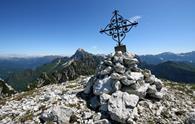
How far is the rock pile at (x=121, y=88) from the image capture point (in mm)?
18297

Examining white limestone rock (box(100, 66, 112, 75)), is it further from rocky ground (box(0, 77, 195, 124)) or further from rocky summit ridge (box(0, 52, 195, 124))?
rocky ground (box(0, 77, 195, 124))

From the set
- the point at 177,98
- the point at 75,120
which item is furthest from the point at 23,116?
the point at 177,98

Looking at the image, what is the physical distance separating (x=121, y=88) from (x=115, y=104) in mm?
3165

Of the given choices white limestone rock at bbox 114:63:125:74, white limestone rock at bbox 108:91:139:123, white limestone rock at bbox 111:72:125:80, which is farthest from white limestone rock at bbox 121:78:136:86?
white limestone rock at bbox 114:63:125:74

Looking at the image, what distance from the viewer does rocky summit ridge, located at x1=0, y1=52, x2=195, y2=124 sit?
17984mm

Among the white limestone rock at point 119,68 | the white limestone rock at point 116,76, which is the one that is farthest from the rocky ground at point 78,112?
the white limestone rock at point 119,68

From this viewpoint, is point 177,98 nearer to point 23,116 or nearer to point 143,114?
point 143,114

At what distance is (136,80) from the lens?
21.5 metres

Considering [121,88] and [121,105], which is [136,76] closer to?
[121,88]

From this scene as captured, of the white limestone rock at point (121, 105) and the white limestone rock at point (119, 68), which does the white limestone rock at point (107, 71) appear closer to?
the white limestone rock at point (119, 68)

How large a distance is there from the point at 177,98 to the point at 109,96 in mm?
8188

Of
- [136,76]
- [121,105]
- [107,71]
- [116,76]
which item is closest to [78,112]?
[121,105]

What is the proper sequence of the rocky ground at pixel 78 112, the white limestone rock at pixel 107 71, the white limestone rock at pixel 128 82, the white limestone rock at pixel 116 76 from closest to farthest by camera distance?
the rocky ground at pixel 78 112
the white limestone rock at pixel 128 82
the white limestone rock at pixel 116 76
the white limestone rock at pixel 107 71

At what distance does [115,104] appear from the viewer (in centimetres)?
1850
